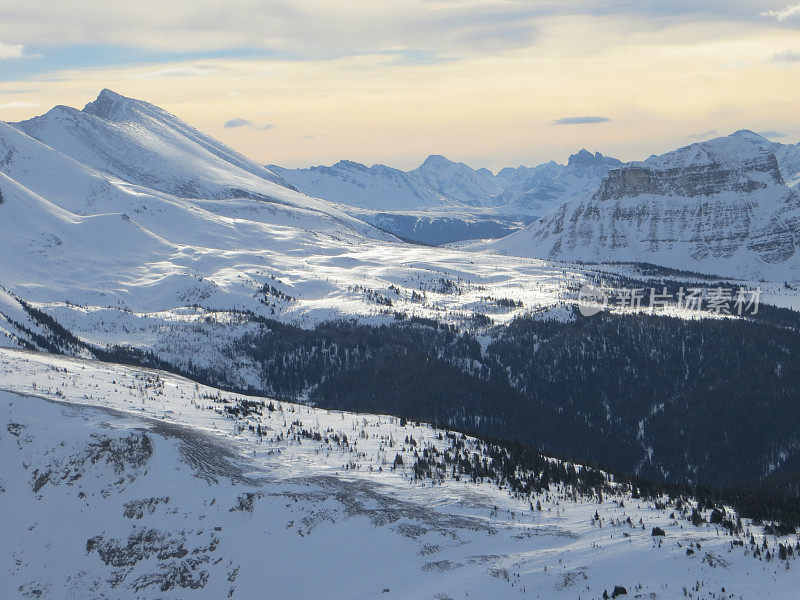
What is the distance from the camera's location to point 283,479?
Result: 7512 centimetres

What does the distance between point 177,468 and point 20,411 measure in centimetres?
1792

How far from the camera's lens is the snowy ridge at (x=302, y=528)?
178 feet

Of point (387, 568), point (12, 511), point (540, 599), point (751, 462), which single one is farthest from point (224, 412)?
point (751, 462)

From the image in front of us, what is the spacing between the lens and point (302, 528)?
218ft

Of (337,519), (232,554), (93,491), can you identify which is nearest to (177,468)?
(93,491)

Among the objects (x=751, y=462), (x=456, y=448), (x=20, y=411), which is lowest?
(x=751, y=462)

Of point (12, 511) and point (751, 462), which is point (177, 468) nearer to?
point (12, 511)

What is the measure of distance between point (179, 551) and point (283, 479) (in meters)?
13.3

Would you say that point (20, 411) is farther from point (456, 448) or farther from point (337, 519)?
point (456, 448)

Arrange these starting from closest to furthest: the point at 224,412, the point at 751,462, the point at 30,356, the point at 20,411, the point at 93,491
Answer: the point at 93,491
the point at 20,411
the point at 224,412
the point at 30,356
the point at 751,462

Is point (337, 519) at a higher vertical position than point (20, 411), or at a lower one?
lower

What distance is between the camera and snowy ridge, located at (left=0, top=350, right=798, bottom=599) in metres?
54.4

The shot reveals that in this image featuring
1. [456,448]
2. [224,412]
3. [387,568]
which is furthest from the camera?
[224,412]

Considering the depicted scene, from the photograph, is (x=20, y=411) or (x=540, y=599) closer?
(x=540, y=599)
